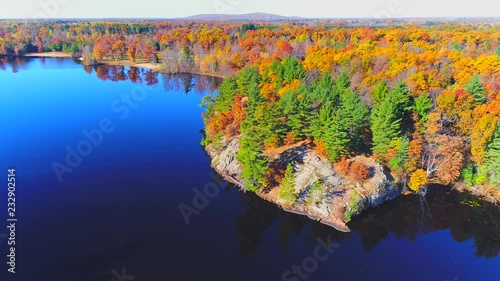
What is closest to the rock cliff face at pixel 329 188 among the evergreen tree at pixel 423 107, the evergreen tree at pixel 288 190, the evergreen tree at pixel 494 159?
the evergreen tree at pixel 288 190

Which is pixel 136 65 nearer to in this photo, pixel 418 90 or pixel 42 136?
pixel 42 136

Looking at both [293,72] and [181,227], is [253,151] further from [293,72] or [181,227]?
[293,72]

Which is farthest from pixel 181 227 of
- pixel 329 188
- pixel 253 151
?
pixel 329 188

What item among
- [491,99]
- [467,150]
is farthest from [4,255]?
[491,99]

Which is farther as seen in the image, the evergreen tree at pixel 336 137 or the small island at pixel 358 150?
the evergreen tree at pixel 336 137

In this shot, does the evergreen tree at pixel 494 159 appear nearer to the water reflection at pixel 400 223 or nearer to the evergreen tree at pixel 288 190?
the water reflection at pixel 400 223
